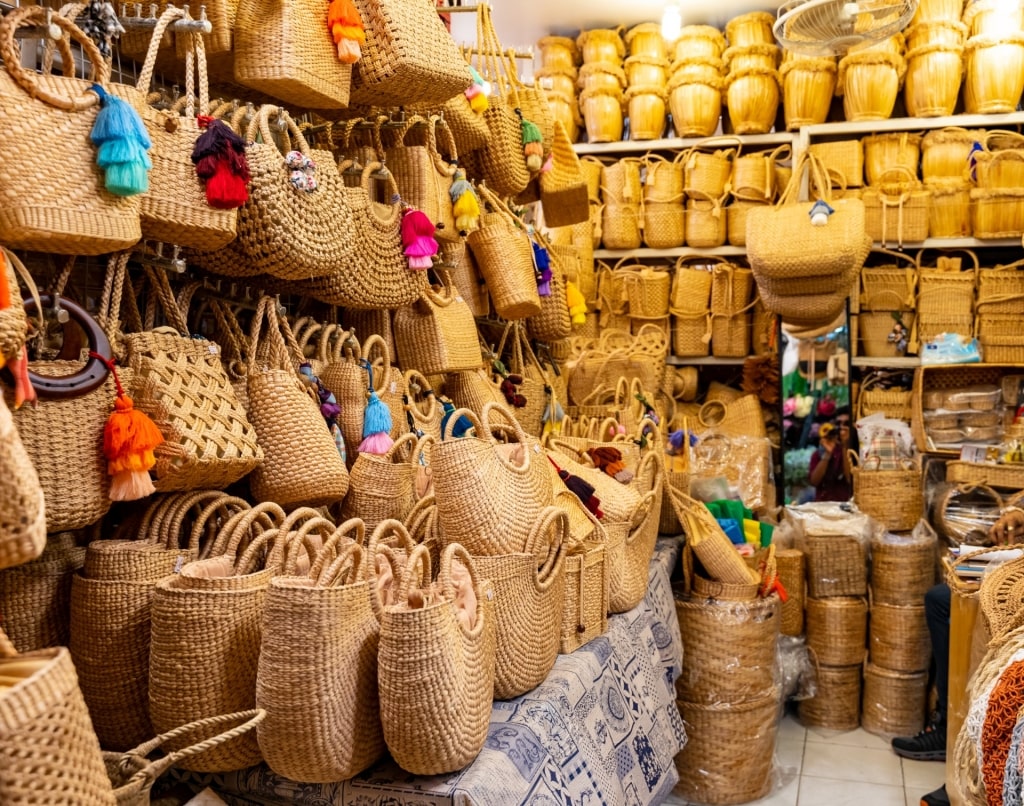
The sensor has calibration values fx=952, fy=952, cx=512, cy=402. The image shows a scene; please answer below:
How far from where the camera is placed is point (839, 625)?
3.98m

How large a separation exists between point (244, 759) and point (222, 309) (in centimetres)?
97

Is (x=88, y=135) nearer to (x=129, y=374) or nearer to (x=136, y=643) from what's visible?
(x=129, y=374)

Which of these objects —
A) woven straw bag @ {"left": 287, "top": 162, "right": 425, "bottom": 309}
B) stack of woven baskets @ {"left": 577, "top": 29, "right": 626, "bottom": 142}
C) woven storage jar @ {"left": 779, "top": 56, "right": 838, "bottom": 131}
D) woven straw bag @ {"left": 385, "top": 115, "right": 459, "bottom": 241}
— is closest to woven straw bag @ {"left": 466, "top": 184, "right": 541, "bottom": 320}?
woven straw bag @ {"left": 385, "top": 115, "right": 459, "bottom": 241}

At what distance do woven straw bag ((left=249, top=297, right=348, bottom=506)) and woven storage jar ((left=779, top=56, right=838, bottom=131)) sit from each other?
3.79 meters

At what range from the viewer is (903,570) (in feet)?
13.0

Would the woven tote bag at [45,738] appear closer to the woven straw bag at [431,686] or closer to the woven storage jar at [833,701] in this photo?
the woven straw bag at [431,686]

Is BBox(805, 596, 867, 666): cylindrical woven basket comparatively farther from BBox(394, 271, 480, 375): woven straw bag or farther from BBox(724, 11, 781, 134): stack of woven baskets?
BBox(724, 11, 781, 134): stack of woven baskets

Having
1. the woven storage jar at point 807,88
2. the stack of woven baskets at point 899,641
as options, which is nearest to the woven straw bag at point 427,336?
the stack of woven baskets at point 899,641

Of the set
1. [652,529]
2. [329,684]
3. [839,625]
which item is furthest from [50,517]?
[839,625]

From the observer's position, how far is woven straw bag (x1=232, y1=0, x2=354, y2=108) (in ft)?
6.22

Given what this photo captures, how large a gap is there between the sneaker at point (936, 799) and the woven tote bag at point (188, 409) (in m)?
2.46

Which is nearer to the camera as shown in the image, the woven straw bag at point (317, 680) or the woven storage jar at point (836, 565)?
the woven straw bag at point (317, 680)

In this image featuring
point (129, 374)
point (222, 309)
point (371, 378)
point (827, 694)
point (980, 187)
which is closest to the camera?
point (129, 374)

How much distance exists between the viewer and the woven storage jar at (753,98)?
4953mm
